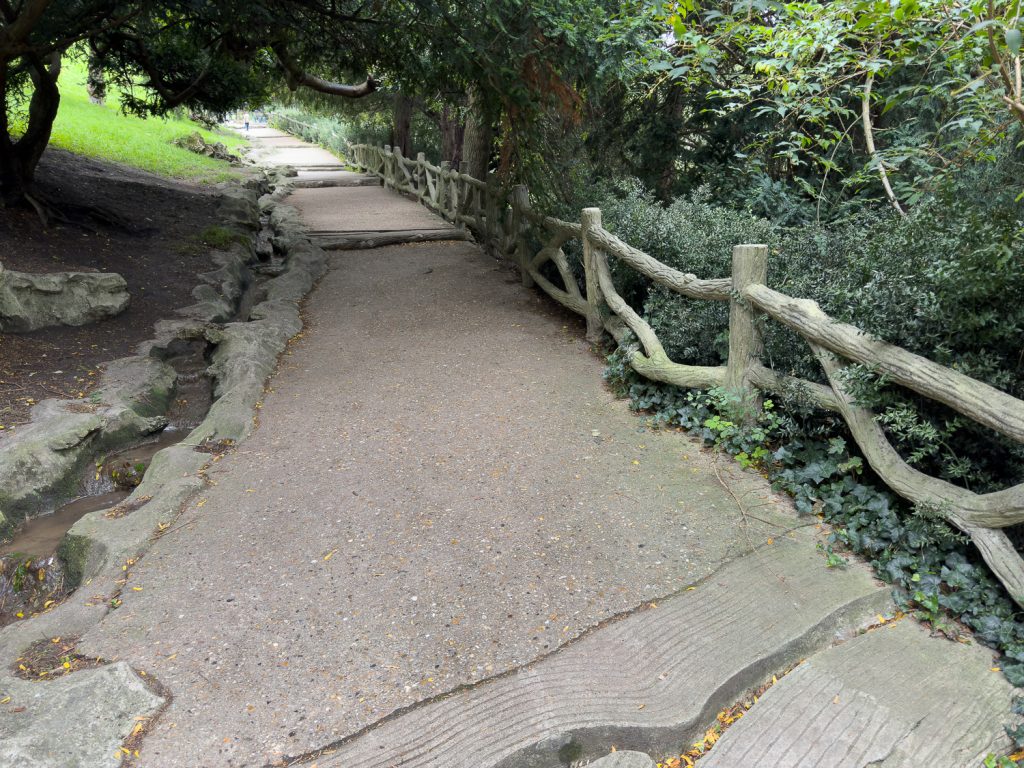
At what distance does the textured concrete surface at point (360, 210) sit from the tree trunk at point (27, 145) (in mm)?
4421

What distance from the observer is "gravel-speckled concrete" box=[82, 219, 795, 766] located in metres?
2.74

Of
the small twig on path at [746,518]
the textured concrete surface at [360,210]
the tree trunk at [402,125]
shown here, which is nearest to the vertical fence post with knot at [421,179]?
the textured concrete surface at [360,210]

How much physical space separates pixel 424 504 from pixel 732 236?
3241mm

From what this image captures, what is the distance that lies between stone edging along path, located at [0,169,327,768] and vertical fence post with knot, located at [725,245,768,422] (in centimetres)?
331

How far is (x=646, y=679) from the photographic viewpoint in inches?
109

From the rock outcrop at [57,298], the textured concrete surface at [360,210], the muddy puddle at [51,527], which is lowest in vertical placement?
the muddy puddle at [51,527]

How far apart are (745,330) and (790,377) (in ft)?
1.43

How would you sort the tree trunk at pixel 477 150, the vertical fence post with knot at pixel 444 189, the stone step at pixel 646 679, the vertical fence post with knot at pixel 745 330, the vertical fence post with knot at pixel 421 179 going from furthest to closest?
1. the vertical fence post with knot at pixel 421 179
2. the vertical fence post with knot at pixel 444 189
3. the tree trunk at pixel 477 150
4. the vertical fence post with knot at pixel 745 330
5. the stone step at pixel 646 679

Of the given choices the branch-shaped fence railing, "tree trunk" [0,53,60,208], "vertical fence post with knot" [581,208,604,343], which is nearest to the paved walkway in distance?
the branch-shaped fence railing

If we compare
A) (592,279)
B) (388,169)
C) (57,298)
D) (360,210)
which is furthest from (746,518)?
(388,169)

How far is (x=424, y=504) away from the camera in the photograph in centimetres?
400

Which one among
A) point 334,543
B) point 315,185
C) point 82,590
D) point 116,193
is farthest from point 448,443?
point 315,185

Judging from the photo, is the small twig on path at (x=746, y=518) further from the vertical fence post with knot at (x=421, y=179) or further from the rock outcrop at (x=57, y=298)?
the vertical fence post with knot at (x=421, y=179)

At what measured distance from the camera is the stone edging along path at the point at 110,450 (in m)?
2.52
